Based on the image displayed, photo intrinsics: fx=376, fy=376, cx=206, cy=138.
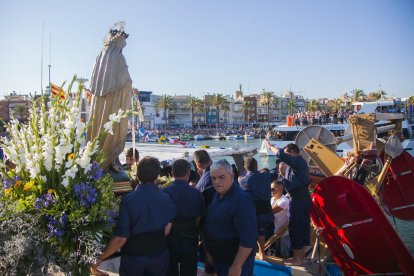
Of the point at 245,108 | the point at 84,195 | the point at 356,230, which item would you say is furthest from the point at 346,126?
the point at 245,108

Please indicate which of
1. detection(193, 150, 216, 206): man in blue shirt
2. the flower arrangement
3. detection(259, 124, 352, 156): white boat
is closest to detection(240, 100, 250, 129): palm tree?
detection(259, 124, 352, 156): white boat

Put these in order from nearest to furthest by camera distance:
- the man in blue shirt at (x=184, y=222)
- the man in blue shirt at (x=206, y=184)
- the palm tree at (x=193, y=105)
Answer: the man in blue shirt at (x=184, y=222) → the man in blue shirt at (x=206, y=184) → the palm tree at (x=193, y=105)

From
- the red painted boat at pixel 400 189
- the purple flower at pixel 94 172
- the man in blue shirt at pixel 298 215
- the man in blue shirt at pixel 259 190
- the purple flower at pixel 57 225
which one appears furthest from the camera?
the red painted boat at pixel 400 189

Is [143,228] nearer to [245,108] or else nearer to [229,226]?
[229,226]

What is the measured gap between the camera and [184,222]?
3916 mm

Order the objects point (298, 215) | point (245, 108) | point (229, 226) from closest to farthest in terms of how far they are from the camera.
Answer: point (229, 226) < point (298, 215) < point (245, 108)

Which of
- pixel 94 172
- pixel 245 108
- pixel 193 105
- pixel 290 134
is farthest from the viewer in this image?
pixel 245 108

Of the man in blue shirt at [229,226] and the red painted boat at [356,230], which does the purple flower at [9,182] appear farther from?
the red painted boat at [356,230]

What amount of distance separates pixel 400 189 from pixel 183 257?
24.3 feet

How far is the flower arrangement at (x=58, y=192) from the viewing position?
307 cm

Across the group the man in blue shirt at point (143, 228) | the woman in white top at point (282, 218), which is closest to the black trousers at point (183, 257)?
the man in blue shirt at point (143, 228)

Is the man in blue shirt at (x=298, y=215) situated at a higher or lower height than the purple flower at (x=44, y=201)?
lower

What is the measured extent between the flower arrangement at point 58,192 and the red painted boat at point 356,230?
3.05 metres

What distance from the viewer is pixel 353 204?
4.98 meters
